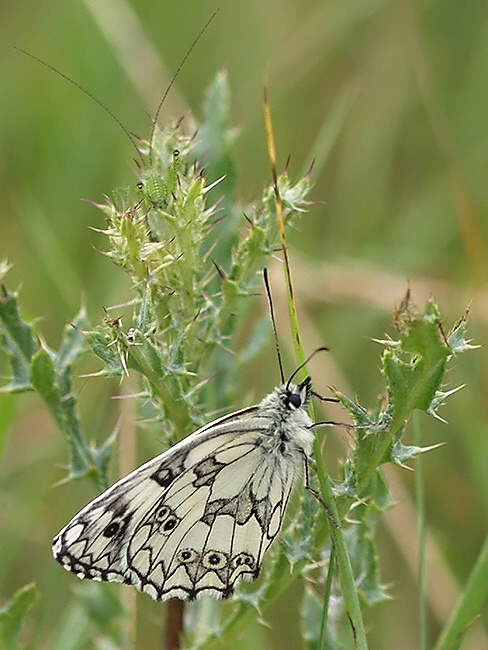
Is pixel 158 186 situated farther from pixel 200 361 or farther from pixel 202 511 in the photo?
pixel 202 511

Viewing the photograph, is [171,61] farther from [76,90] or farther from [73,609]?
[73,609]

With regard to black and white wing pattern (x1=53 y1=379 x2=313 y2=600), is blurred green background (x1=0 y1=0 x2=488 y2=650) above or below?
above

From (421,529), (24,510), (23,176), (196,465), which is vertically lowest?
(421,529)

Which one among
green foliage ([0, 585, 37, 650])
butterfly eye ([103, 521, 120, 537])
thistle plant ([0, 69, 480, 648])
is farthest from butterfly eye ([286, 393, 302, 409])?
green foliage ([0, 585, 37, 650])

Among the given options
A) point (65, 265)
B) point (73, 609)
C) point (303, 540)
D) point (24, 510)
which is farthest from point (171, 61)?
point (303, 540)

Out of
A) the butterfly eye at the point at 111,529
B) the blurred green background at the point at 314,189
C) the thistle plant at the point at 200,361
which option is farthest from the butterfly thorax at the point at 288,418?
the blurred green background at the point at 314,189

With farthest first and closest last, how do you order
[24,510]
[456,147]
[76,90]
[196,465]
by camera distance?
[76,90] → [456,147] → [24,510] → [196,465]

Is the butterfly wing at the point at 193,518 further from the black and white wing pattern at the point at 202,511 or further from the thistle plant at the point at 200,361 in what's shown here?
the thistle plant at the point at 200,361

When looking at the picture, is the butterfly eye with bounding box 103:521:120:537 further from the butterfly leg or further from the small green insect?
the small green insect
